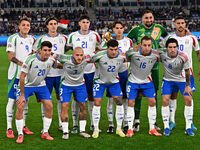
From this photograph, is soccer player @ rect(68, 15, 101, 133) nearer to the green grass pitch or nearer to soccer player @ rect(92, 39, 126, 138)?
soccer player @ rect(92, 39, 126, 138)

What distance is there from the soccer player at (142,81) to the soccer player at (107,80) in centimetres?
19

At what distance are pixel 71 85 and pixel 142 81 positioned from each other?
148 cm

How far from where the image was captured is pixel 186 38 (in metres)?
8.22

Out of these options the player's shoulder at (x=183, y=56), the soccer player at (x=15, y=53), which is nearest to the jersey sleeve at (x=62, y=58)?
the soccer player at (x=15, y=53)

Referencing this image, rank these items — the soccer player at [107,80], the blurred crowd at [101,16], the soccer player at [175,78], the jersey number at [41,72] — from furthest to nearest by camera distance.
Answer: the blurred crowd at [101,16]
the soccer player at [107,80]
the soccer player at [175,78]
the jersey number at [41,72]

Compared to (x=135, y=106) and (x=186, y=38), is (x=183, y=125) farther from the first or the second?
(x=186, y=38)

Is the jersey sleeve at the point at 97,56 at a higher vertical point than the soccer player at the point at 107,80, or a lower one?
higher

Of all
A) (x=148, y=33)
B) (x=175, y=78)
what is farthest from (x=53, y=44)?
(x=175, y=78)

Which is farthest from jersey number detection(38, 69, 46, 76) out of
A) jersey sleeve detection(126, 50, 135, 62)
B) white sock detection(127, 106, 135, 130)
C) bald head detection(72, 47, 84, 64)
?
white sock detection(127, 106, 135, 130)

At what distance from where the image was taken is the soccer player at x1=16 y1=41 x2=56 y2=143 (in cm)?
726

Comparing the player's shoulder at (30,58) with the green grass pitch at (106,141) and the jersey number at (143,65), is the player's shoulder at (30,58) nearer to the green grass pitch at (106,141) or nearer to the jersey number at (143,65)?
the green grass pitch at (106,141)

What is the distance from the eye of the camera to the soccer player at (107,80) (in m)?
7.73

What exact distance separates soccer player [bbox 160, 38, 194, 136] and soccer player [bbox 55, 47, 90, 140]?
166 cm

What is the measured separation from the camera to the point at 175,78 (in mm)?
7859
